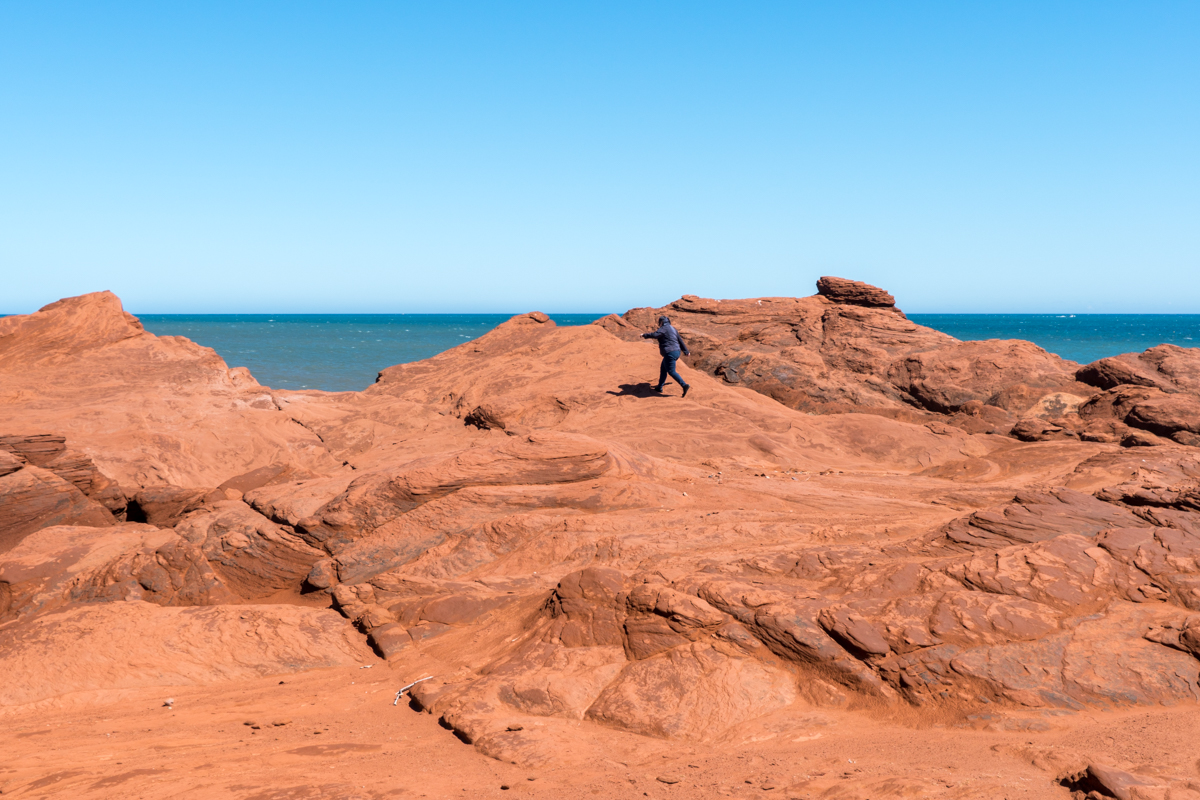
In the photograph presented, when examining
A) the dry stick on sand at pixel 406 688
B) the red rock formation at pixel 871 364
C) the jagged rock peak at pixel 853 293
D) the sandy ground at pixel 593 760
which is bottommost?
the dry stick on sand at pixel 406 688

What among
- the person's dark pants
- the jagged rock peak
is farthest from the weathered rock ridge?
the jagged rock peak

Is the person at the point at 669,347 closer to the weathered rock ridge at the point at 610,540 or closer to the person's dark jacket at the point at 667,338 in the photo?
the person's dark jacket at the point at 667,338

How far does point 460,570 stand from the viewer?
22.8 ft

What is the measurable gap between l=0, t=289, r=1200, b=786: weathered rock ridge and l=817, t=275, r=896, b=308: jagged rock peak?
5179 mm

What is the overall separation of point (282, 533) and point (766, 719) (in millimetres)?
5335

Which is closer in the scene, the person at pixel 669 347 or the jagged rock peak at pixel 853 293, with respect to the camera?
the person at pixel 669 347

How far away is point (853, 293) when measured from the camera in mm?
20406

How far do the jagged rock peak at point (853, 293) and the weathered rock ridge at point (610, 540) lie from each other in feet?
17.0

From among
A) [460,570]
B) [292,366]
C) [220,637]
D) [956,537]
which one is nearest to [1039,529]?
[956,537]

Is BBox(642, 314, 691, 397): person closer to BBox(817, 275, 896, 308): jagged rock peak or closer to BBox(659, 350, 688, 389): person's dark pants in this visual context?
BBox(659, 350, 688, 389): person's dark pants

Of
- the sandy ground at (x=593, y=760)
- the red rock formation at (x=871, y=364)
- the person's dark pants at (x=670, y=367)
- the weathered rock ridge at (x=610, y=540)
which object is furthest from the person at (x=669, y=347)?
the sandy ground at (x=593, y=760)

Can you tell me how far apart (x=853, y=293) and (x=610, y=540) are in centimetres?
1568

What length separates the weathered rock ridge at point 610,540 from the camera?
4.62m

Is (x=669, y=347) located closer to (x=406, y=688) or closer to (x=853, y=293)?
(x=406, y=688)
